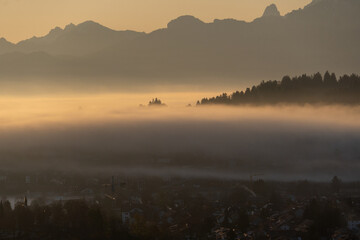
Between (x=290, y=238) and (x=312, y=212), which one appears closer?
(x=290, y=238)

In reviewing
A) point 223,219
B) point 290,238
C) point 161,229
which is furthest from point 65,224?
point 290,238

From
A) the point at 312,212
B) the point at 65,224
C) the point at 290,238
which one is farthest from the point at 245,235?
the point at 65,224

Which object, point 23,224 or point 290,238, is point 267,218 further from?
point 23,224

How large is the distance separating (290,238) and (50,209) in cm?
6145

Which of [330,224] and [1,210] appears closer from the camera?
[330,224]

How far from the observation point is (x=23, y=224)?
593ft

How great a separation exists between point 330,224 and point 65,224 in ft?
198

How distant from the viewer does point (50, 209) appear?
19625 cm

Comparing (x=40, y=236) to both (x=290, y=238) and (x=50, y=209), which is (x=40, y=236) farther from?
(x=290, y=238)

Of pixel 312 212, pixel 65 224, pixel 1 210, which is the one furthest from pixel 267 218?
pixel 1 210

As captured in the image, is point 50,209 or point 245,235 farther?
point 50,209

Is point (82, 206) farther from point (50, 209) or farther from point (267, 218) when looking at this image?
point (267, 218)

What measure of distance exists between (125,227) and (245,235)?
89.7 ft

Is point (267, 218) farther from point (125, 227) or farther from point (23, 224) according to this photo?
point (23, 224)
